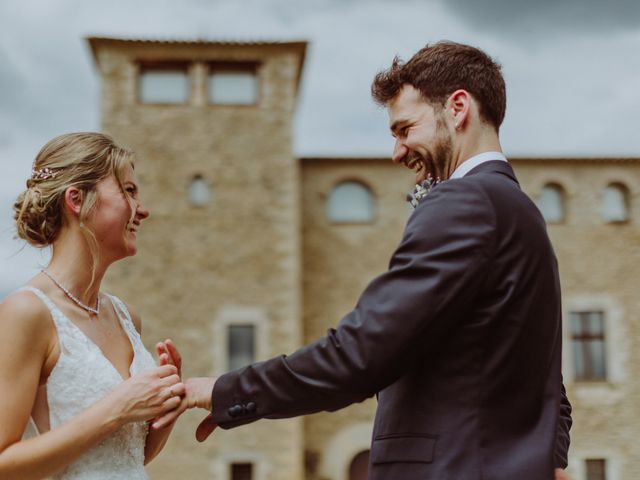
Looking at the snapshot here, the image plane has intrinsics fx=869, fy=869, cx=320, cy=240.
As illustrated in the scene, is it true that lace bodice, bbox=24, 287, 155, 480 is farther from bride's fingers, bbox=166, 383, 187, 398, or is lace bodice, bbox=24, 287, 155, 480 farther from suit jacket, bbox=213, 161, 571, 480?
suit jacket, bbox=213, 161, 571, 480

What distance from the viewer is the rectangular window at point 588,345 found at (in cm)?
1550

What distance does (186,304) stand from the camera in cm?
1408

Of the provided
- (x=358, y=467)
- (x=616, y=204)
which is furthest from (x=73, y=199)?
(x=616, y=204)

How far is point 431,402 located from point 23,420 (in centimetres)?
101

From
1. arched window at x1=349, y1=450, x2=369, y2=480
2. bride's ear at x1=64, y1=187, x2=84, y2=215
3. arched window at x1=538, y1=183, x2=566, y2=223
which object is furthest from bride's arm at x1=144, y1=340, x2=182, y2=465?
arched window at x1=538, y1=183, x2=566, y2=223

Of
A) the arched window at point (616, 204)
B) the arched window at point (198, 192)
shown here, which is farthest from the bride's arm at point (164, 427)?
the arched window at point (616, 204)

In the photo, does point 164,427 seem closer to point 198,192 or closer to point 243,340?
point 243,340

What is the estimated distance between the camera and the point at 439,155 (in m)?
2.19

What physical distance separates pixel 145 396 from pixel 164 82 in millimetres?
13185

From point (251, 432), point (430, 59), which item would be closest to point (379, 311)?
Result: point (430, 59)

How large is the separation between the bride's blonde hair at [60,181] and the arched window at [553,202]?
1425 cm

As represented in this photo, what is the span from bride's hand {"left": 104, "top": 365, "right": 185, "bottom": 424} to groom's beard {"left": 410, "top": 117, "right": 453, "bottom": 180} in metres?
0.86

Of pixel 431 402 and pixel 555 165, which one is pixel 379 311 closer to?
pixel 431 402

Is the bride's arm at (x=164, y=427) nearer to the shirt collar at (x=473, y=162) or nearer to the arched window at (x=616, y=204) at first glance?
the shirt collar at (x=473, y=162)
